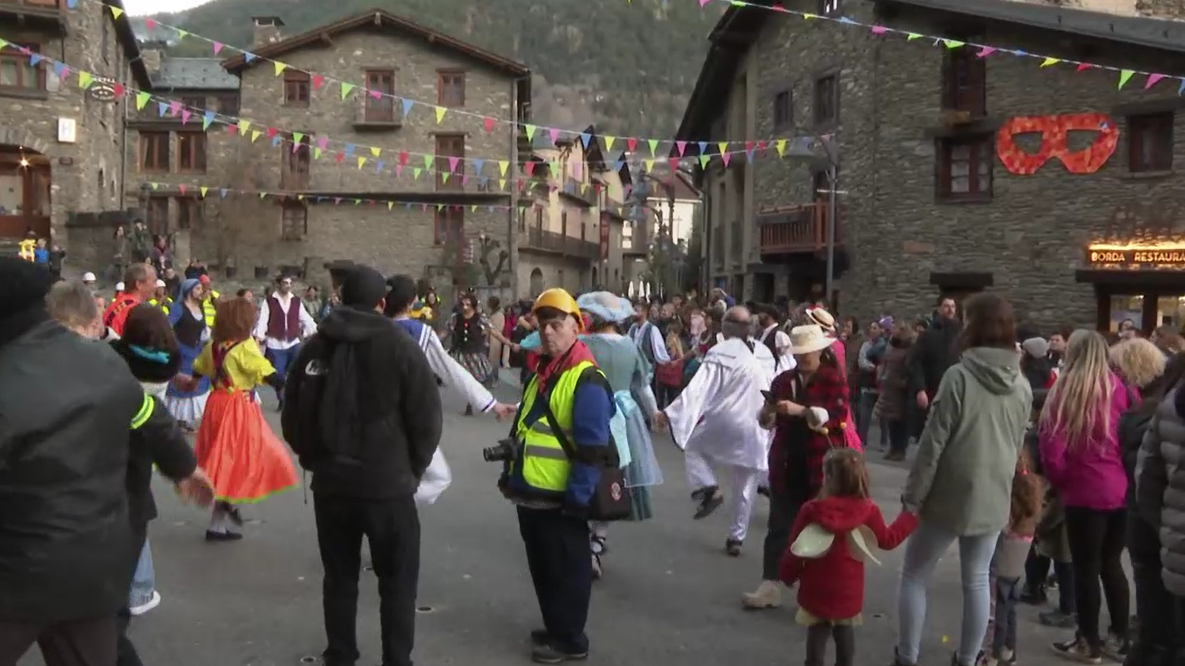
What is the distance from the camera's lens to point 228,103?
182 ft

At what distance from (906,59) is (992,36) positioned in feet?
6.36

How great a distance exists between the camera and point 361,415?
Result: 15.8 ft

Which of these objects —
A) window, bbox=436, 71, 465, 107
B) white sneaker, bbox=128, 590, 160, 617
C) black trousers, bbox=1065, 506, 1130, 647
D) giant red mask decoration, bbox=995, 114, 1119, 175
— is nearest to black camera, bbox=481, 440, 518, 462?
white sneaker, bbox=128, 590, 160, 617

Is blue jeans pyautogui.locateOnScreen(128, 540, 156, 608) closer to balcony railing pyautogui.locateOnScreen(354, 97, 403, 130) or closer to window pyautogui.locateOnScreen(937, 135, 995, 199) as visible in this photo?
window pyautogui.locateOnScreen(937, 135, 995, 199)

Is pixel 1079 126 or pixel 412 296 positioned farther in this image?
pixel 1079 126

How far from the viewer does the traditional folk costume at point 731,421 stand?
7898mm

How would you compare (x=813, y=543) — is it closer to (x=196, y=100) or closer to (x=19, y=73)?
(x=19, y=73)

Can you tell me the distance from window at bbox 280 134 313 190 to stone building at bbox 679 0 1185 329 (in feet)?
68.1

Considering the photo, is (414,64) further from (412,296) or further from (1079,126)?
(412,296)

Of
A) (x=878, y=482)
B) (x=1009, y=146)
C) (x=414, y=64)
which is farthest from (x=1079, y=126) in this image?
(x=414, y=64)

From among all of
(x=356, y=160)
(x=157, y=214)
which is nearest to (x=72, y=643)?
(x=356, y=160)

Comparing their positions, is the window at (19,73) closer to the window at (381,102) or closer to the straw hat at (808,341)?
the window at (381,102)

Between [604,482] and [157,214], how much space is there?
1728 inches

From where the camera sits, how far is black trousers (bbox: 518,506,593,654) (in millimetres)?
5477
